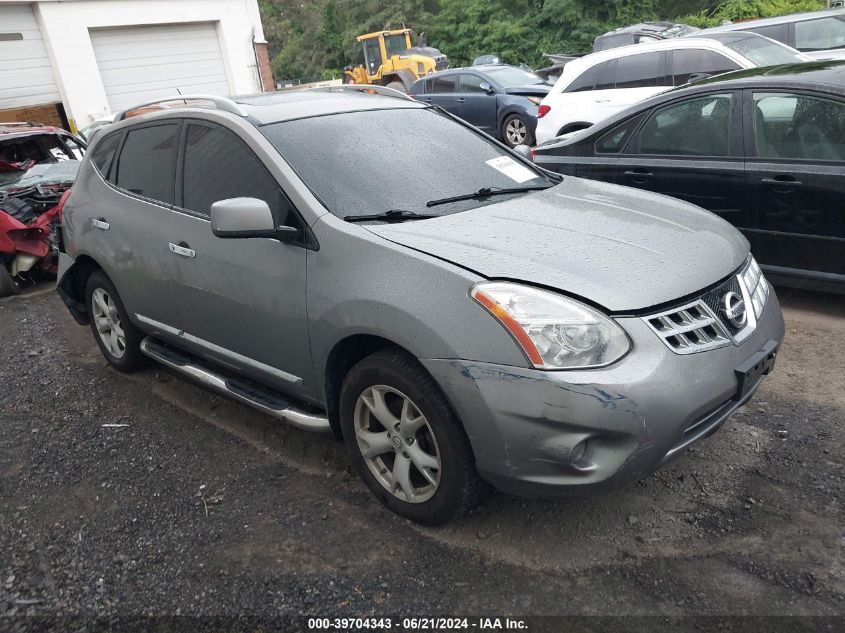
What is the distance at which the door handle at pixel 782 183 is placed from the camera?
4586 mm

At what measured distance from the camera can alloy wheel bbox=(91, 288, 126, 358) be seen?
473cm

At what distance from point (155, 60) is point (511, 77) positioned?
11565mm

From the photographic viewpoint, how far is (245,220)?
120 inches

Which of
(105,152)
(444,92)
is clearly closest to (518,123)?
(444,92)

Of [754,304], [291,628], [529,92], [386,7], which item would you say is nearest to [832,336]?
[754,304]

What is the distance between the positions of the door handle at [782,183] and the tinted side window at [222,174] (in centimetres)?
322

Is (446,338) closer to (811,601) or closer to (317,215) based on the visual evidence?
(317,215)

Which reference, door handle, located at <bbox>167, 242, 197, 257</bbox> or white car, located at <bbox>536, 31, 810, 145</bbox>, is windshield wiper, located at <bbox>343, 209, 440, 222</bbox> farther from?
white car, located at <bbox>536, 31, 810, 145</bbox>

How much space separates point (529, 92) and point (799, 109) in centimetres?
955

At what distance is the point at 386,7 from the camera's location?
159 ft

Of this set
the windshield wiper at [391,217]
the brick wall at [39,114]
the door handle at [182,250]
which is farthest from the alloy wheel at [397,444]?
the brick wall at [39,114]

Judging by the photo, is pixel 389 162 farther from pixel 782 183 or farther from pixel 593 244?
pixel 782 183

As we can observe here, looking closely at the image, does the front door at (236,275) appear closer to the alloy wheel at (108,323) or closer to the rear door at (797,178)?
the alloy wheel at (108,323)

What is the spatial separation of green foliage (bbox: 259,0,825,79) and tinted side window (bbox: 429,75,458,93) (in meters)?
16.2
